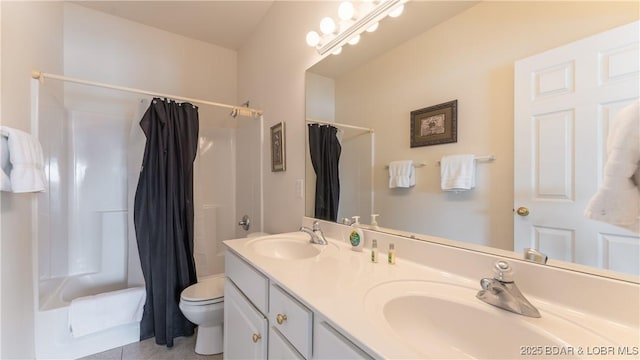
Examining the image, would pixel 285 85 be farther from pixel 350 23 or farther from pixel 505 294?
pixel 505 294

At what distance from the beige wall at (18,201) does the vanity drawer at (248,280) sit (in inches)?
36.6

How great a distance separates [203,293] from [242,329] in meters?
0.65

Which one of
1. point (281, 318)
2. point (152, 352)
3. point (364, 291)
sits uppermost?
point (364, 291)

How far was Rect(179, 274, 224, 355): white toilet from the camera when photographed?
1546 millimetres

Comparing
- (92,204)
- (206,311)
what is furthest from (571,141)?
(92,204)

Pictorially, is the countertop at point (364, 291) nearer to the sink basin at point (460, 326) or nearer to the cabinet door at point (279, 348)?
the sink basin at point (460, 326)

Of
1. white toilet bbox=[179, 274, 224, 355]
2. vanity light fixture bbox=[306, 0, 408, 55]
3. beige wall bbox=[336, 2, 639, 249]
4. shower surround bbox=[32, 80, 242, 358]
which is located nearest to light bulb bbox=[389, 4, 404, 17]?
vanity light fixture bbox=[306, 0, 408, 55]

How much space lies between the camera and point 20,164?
1072 millimetres

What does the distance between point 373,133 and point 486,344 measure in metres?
0.89

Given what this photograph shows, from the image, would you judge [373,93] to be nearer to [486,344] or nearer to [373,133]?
[373,133]

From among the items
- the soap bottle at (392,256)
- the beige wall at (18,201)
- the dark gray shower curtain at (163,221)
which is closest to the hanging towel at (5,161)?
the beige wall at (18,201)

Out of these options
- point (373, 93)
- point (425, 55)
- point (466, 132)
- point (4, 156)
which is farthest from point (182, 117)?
point (466, 132)

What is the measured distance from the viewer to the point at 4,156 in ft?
3.48

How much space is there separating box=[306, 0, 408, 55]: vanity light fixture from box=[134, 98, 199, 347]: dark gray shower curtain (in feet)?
3.82
